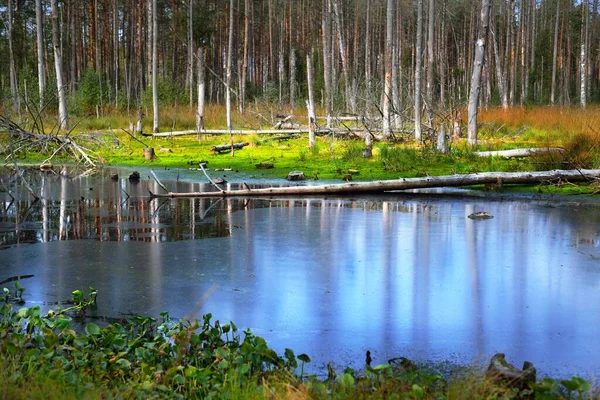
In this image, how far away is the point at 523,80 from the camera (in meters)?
42.6

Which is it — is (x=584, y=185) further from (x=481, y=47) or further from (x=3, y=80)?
(x=3, y=80)

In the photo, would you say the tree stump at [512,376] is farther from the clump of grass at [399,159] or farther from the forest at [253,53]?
the forest at [253,53]

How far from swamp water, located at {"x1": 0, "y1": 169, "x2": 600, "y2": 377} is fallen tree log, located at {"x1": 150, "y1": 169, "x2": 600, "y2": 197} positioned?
504mm

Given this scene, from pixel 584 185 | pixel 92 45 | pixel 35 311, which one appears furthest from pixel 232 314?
pixel 92 45

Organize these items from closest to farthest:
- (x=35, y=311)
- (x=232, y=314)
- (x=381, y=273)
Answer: (x=35, y=311)
(x=232, y=314)
(x=381, y=273)

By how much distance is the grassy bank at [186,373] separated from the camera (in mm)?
3670

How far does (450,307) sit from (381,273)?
137 centimetres

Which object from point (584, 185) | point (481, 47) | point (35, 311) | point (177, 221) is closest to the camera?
point (35, 311)

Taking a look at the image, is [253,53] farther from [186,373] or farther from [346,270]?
[186,373]

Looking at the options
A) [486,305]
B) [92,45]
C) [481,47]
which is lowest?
[486,305]

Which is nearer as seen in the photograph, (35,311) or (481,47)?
(35,311)

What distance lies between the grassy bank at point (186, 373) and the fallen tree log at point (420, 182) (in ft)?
27.8

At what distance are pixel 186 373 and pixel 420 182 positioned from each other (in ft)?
33.9

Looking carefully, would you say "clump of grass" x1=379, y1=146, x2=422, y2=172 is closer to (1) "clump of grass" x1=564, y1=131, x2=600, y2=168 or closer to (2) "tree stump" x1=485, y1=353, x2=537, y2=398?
(1) "clump of grass" x1=564, y1=131, x2=600, y2=168
